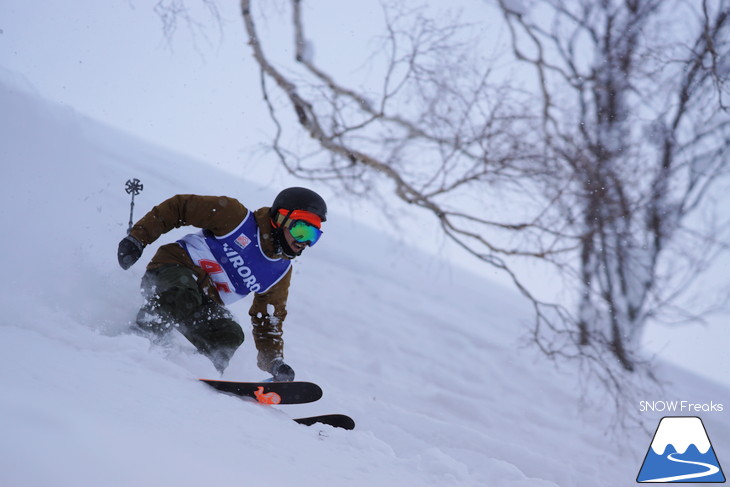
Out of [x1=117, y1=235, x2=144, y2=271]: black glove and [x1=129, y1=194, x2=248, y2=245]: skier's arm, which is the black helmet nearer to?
[x1=129, y1=194, x2=248, y2=245]: skier's arm

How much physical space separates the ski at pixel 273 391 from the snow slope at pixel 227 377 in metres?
0.20

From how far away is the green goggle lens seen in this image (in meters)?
3.15

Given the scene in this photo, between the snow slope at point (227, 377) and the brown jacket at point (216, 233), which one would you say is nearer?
the snow slope at point (227, 377)

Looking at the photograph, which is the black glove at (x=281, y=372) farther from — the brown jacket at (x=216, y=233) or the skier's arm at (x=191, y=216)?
the skier's arm at (x=191, y=216)

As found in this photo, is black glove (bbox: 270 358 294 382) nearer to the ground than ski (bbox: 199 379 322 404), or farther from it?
farther from it

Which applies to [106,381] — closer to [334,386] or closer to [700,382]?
[334,386]

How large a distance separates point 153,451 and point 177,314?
1.51 meters

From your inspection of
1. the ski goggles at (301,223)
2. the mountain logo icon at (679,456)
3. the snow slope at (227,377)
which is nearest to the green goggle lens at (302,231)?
the ski goggles at (301,223)

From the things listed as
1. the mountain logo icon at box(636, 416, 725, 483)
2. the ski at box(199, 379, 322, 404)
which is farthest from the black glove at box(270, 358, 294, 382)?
the mountain logo icon at box(636, 416, 725, 483)

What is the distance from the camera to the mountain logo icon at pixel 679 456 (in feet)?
14.2

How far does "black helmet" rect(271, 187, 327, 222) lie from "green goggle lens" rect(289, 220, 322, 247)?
0.08 m

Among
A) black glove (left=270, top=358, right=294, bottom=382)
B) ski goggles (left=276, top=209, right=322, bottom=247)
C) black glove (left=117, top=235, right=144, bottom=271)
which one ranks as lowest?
black glove (left=270, top=358, right=294, bottom=382)

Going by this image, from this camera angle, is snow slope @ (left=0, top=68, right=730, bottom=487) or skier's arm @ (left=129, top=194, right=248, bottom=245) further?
skier's arm @ (left=129, top=194, right=248, bottom=245)

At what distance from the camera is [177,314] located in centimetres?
298
